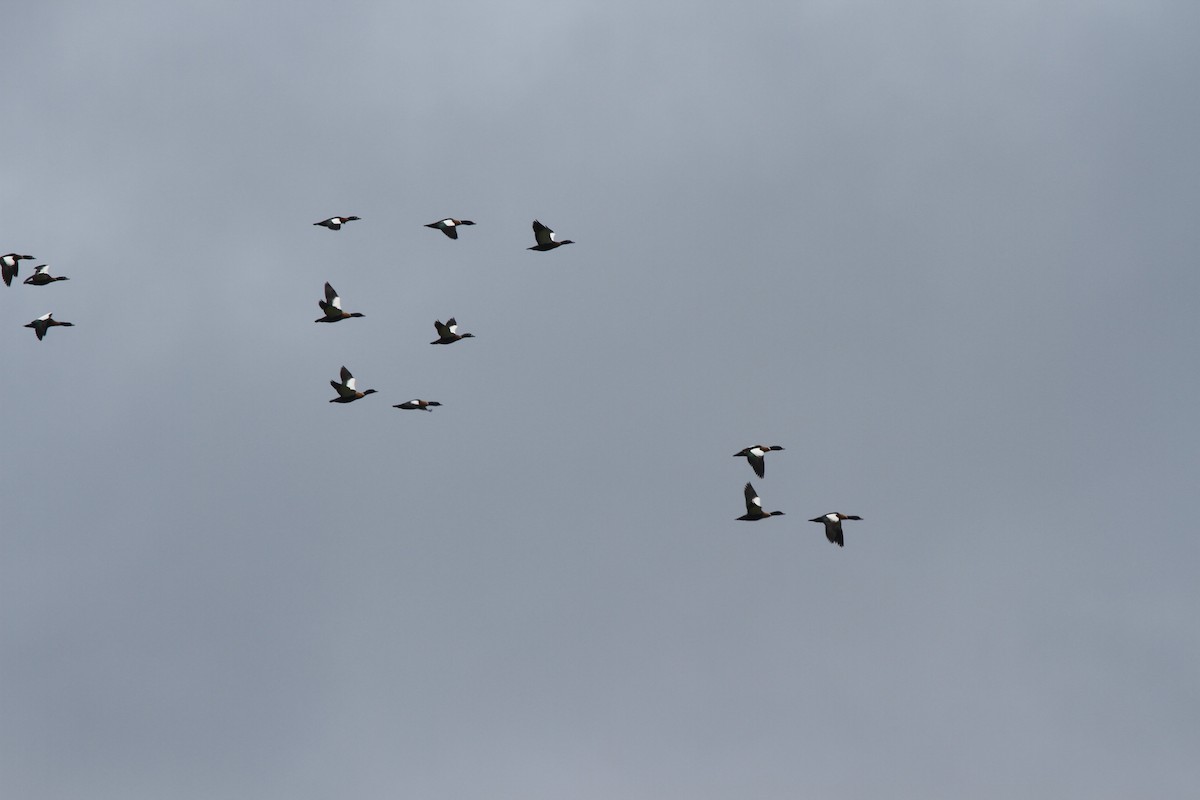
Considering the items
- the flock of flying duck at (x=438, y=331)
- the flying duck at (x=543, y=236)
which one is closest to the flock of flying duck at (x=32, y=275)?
the flock of flying duck at (x=438, y=331)

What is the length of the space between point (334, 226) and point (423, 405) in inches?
461

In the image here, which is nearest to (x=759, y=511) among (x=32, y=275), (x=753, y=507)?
(x=753, y=507)

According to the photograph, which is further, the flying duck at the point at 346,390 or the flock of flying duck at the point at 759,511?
the flying duck at the point at 346,390

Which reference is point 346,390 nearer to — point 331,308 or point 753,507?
point 331,308

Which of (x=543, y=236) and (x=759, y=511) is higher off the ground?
(x=543, y=236)

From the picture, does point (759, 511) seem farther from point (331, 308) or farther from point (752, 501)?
point (331, 308)

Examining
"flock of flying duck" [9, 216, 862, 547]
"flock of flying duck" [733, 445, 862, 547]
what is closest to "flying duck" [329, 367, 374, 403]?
"flock of flying duck" [9, 216, 862, 547]

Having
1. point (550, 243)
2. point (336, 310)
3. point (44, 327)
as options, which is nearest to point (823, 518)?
point (550, 243)

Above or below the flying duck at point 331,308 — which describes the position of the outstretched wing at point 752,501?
below

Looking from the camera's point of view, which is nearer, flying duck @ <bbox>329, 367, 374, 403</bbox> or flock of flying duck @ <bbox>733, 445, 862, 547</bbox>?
flock of flying duck @ <bbox>733, 445, 862, 547</bbox>

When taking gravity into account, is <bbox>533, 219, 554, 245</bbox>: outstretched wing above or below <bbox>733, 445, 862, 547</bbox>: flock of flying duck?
above

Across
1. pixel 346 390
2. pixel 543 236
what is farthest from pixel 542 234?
pixel 346 390

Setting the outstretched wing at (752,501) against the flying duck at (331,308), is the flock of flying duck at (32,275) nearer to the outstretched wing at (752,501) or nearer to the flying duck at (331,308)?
the flying duck at (331,308)

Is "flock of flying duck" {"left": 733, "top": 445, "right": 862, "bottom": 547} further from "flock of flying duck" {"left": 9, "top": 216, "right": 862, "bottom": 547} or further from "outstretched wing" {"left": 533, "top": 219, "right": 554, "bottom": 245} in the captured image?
"outstretched wing" {"left": 533, "top": 219, "right": 554, "bottom": 245}
